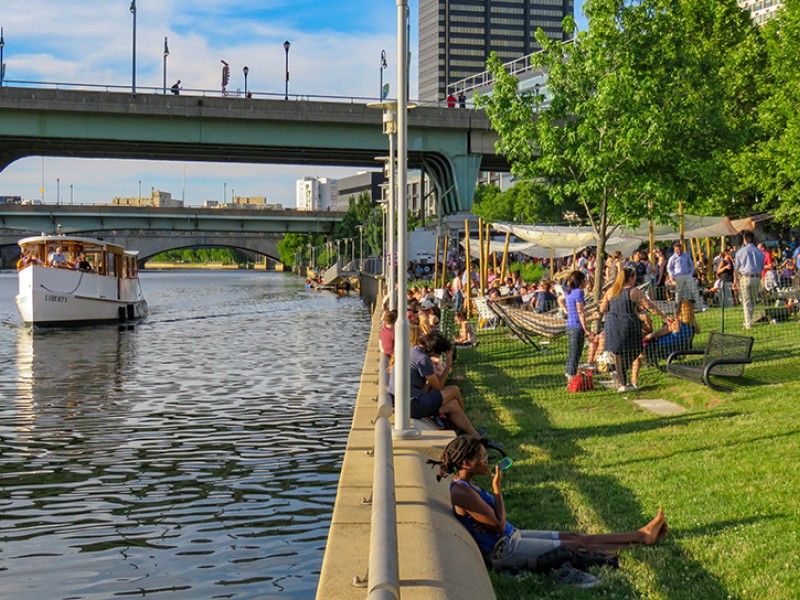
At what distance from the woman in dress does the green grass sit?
0.57 metres

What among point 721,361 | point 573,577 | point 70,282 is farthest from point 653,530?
point 70,282

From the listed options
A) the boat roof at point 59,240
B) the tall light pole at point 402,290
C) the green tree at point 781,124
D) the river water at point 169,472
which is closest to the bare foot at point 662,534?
the river water at point 169,472

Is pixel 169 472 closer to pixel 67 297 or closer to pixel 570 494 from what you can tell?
pixel 570 494

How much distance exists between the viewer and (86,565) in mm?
9047

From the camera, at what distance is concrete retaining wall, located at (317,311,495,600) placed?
5.64 meters

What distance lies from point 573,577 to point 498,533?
68 cm

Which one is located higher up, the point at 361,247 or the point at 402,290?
the point at 361,247

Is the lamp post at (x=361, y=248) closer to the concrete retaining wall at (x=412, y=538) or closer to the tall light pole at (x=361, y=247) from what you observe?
the tall light pole at (x=361, y=247)

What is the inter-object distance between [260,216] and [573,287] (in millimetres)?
99949

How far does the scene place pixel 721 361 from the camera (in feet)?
43.3

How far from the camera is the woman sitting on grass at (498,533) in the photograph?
7156 mm

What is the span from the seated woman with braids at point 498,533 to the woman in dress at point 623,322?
7319 mm

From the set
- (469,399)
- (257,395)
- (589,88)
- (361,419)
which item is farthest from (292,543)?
(589,88)

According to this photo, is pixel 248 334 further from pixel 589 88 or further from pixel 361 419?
pixel 361 419
